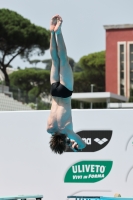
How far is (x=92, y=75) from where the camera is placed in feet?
222

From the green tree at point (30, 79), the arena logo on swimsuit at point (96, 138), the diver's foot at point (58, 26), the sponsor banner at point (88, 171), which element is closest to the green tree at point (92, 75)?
the green tree at point (30, 79)

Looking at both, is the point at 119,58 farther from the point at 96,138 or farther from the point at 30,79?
the point at 96,138

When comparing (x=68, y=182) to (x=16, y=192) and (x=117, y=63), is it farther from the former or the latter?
(x=117, y=63)

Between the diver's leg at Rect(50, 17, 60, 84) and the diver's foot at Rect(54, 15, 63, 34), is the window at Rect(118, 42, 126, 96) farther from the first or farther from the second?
the diver's foot at Rect(54, 15, 63, 34)

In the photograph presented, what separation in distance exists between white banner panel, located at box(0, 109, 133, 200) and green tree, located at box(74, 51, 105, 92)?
5489cm

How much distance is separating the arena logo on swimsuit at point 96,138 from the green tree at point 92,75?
55061 millimetres

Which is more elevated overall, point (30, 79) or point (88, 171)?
point (30, 79)

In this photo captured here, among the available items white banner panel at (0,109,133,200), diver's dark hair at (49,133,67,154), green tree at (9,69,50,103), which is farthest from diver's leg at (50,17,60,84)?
green tree at (9,69,50,103)

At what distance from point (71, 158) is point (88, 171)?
Result: 457 millimetres

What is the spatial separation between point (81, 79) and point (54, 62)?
60.9 meters

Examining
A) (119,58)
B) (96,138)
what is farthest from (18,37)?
(96,138)

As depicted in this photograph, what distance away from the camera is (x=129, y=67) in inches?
2304

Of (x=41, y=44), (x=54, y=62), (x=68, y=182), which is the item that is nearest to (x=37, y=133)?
(x=68, y=182)

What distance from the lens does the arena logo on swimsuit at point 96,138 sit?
11500 millimetres
